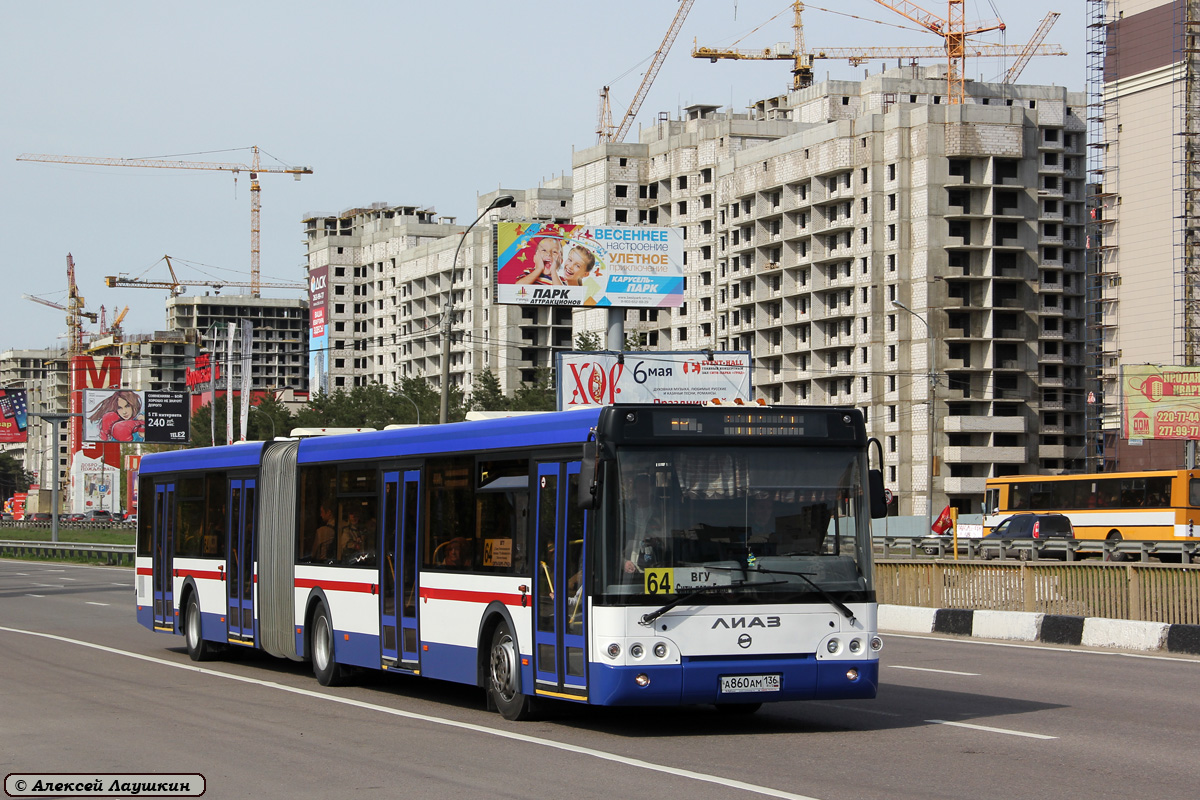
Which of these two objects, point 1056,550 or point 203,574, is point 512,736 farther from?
point 1056,550

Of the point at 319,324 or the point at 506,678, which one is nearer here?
the point at 506,678

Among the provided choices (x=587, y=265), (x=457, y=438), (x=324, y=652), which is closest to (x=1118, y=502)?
(x=587, y=265)

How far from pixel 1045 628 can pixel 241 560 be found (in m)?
11.2

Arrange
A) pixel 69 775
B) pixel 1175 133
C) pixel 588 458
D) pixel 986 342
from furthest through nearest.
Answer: pixel 986 342
pixel 1175 133
pixel 588 458
pixel 69 775

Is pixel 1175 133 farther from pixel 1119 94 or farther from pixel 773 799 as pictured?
pixel 773 799

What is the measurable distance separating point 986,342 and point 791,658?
9402 centimetres

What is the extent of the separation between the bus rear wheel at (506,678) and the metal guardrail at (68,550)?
46.4 m

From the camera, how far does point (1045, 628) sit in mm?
22688

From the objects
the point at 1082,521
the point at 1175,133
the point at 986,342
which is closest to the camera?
the point at 1082,521

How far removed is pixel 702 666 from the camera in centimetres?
1221

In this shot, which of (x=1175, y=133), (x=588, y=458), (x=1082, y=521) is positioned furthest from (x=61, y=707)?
(x=1175, y=133)

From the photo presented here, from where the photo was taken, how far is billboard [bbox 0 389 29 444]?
83625 millimetres

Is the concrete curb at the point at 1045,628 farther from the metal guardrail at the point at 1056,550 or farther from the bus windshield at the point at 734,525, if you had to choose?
the metal guardrail at the point at 1056,550

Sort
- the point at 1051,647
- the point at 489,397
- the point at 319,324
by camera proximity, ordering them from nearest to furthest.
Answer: the point at 1051,647 → the point at 489,397 → the point at 319,324
